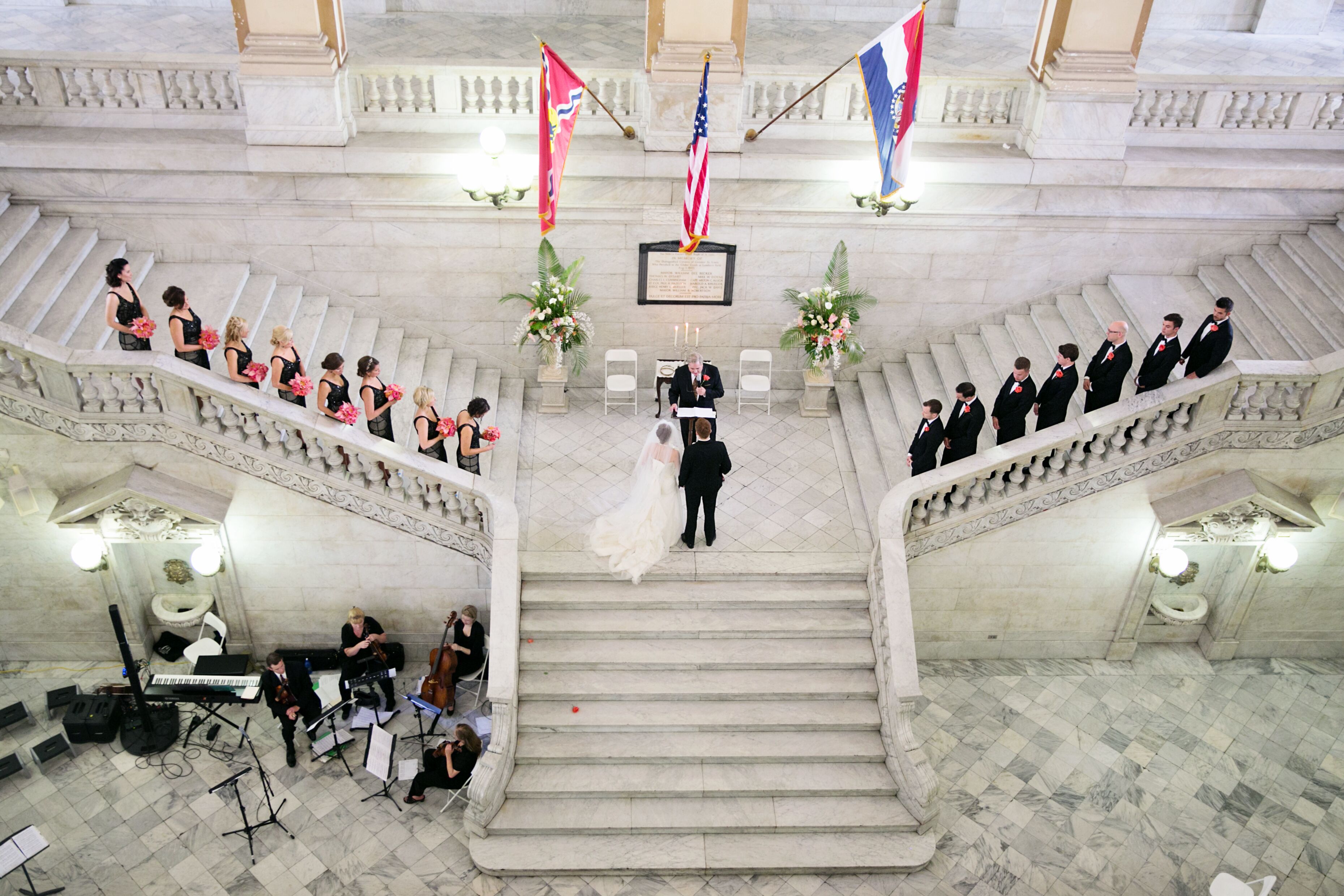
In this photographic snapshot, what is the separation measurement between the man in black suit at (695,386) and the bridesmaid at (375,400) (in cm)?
322

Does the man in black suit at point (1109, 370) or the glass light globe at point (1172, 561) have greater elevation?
the man in black suit at point (1109, 370)

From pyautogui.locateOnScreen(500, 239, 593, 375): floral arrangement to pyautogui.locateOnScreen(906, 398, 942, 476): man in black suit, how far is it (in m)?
4.26

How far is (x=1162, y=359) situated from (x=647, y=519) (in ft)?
17.9

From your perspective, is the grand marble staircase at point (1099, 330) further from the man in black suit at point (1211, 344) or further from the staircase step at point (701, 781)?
the staircase step at point (701, 781)

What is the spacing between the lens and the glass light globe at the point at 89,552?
35.7ft

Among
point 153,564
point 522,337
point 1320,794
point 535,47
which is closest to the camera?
point 1320,794

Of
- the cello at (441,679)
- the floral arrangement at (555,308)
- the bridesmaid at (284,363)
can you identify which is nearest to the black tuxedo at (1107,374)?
the floral arrangement at (555,308)

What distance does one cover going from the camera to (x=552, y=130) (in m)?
10.9

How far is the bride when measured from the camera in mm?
11203

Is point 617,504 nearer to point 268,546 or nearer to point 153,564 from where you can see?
point 268,546

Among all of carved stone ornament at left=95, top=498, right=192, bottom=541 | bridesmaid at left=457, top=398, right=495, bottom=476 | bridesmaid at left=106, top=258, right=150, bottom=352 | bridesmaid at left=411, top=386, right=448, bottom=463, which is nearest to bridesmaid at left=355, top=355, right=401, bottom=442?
bridesmaid at left=411, top=386, right=448, bottom=463

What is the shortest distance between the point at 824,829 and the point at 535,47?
11248 mm

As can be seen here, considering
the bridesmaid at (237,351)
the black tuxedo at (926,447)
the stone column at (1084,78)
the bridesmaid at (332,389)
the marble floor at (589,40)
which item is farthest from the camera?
the marble floor at (589,40)

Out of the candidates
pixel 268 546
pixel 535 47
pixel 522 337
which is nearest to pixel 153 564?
pixel 268 546
